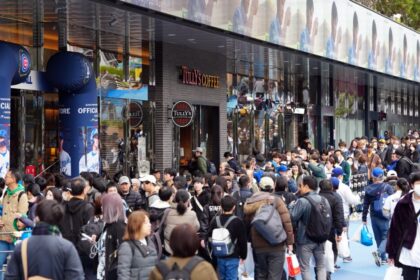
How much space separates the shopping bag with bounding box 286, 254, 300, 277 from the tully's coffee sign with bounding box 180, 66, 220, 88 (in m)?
13.7

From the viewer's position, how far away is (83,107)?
18406 millimetres

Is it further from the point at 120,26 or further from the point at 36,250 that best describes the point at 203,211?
the point at 120,26

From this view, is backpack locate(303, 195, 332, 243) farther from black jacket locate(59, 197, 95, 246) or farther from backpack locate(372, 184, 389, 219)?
black jacket locate(59, 197, 95, 246)

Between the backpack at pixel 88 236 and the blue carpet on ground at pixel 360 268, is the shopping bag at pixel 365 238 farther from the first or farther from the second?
the backpack at pixel 88 236

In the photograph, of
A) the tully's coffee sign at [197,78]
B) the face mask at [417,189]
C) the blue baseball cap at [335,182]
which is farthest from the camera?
the tully's coffee sign at [197,78]

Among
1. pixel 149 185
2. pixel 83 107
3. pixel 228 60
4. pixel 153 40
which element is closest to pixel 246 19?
pixel 153 40

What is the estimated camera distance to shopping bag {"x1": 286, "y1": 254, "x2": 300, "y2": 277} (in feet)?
35.1

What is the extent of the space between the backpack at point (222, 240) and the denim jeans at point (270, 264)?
1.74 ft

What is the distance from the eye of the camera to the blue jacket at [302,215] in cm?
1094

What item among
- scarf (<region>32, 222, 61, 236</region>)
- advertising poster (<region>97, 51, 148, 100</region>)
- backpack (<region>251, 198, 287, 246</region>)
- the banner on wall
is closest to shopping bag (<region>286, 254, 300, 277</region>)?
backpack (<region>251, 198, 287, 246</region>)

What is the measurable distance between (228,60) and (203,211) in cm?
1667

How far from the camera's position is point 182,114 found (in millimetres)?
22969

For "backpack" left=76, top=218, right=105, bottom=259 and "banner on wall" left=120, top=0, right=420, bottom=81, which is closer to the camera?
"backpack" left=76, top=218, right=105, bottom=259

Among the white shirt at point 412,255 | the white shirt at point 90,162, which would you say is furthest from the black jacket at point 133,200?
the white shirt at point 90,162
